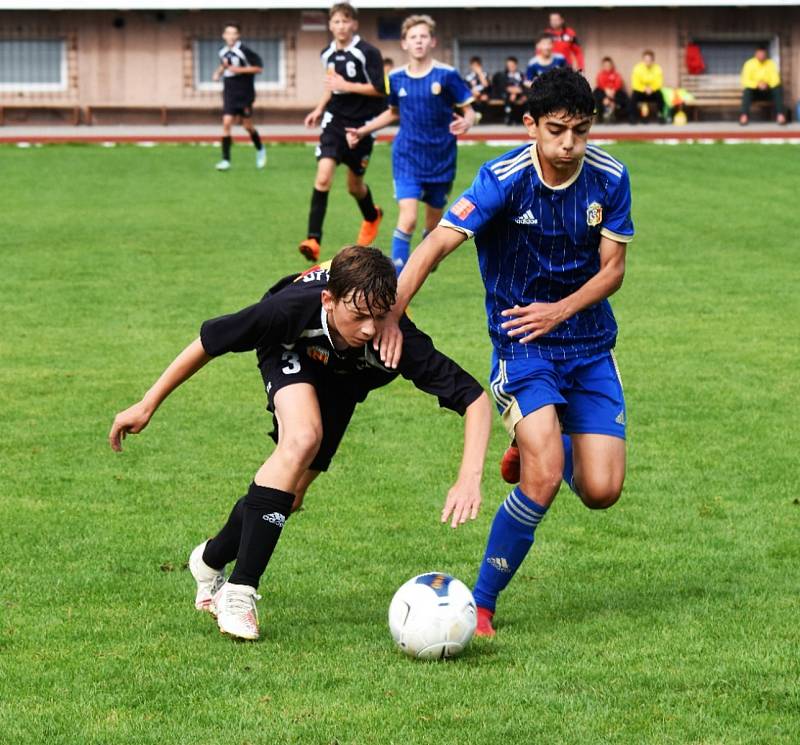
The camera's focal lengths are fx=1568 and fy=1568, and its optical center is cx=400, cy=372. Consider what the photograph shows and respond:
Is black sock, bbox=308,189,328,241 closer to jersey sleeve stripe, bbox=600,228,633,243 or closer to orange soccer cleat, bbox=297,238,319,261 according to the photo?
orange soccer cleat, bbox=297,238,319,261

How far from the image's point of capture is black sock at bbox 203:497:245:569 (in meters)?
5.64

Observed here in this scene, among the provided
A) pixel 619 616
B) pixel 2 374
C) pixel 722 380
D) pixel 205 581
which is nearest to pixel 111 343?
pixel 2 374

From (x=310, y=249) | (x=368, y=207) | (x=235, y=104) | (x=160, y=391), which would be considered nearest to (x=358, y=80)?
(x=368, y=207)

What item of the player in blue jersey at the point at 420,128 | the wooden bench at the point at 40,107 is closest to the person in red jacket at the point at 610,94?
the wooden bench at the point at 40,107

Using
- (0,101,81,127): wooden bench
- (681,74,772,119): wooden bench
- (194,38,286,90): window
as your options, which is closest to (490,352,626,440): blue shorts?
(681,74,772,119): wooden bench

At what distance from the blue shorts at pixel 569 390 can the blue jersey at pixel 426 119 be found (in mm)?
8192

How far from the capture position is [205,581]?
578 centimetres

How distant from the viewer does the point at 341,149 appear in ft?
49.8

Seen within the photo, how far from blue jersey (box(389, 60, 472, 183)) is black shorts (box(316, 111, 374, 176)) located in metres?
1.06

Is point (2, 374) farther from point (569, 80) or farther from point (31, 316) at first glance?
point (569, 80)

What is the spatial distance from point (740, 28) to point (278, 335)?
34.9m

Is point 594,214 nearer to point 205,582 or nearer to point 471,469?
point 471,469

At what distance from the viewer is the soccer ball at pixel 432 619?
5102mm

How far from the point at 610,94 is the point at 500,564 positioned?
98.3ft
